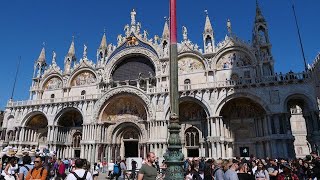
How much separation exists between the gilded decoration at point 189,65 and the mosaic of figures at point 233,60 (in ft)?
7.10

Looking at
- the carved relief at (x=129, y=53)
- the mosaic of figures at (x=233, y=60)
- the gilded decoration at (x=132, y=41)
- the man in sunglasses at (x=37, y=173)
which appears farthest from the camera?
the gilded decoration at (x=132, y=41)

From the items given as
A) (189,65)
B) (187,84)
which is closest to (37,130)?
(187,84)

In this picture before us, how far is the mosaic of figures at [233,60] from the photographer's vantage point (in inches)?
1051

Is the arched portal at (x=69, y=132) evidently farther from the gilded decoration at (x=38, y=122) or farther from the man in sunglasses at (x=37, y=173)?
the man in sunglasses at (x=37, y=173)

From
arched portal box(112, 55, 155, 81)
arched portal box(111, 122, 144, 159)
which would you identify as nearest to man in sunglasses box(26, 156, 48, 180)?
arched portal box(111, 122, 144, 159)

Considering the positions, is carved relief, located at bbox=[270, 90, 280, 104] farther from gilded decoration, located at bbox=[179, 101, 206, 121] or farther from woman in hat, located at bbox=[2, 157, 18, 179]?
woman in hat, located at bbox=[2, 157, 18, 179]

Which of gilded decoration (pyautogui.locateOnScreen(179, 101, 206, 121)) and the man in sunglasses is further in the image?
gilded decoration (pyautogui.locateOnScreen(179, 101, 206, 121))

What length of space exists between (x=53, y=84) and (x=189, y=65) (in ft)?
61.8

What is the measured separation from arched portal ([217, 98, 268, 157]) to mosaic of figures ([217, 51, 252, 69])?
13.6 ft

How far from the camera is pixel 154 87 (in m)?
27.8

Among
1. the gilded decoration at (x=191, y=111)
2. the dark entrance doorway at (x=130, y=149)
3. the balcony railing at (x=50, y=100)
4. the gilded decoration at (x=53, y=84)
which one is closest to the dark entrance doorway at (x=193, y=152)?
the gilded decoration at (x=191, y=111)

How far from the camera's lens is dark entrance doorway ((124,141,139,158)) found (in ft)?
94.5

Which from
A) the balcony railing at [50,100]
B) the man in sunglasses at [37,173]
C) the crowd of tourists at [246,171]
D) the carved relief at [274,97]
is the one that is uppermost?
the balcony railing at [50,100]

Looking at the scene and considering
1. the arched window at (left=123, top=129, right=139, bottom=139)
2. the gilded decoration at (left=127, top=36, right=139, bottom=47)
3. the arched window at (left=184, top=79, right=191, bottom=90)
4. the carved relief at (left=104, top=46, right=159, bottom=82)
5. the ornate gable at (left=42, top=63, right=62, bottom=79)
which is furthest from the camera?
the ornate gable at (left=42, top=63, right=62, bottom=79)
